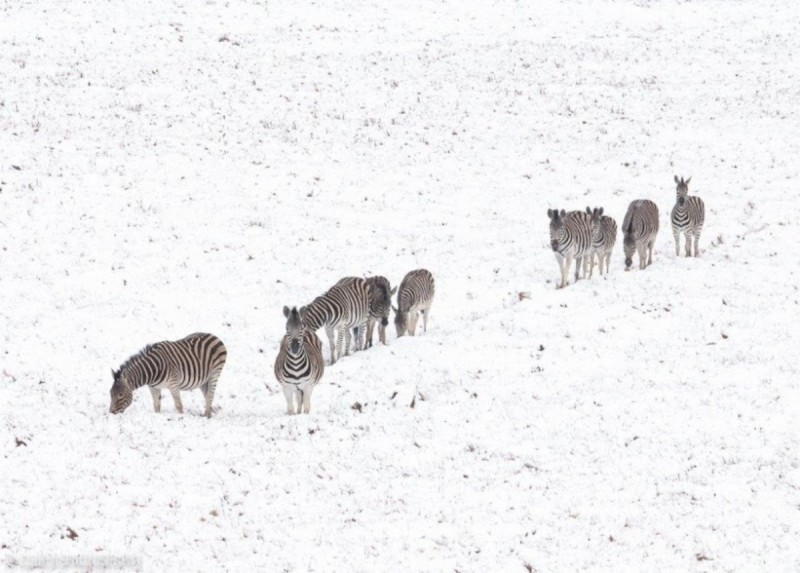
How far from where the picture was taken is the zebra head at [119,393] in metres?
14.9

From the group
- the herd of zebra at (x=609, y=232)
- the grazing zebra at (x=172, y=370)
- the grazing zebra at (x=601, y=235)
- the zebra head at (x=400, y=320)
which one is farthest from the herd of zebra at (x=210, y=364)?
the grazing zebra at (x=601, y=235)

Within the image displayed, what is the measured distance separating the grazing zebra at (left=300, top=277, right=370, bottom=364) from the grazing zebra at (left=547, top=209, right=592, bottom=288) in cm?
641

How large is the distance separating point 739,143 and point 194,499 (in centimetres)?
3110

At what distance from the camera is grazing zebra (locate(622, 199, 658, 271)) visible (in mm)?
24250

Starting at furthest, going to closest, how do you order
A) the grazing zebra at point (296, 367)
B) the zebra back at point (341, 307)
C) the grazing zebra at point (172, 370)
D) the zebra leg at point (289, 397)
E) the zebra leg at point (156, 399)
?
the zebra back at point (341, 307), the zebra leg at point (156, 399), the zebra leg at point (289, 397), the grazing zebra at point (296, 367), the grazing zebra at point (172, 370)

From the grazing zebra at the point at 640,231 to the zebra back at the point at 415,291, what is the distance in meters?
6.90

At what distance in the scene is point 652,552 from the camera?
10.6 metres

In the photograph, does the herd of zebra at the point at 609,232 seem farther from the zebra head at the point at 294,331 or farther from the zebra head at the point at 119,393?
the zebra head at the point at 119,393

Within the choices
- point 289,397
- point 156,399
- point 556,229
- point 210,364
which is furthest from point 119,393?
point 556,229

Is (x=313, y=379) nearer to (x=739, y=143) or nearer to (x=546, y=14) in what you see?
(x=739, y=143)

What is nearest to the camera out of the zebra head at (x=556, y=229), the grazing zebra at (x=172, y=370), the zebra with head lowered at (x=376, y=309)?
the grazing zebra at (x=172, y=370)

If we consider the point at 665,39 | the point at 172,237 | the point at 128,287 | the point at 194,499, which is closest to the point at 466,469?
the point at 194,499

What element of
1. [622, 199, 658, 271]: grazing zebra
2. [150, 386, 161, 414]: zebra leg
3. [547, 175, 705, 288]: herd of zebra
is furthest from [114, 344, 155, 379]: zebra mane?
[622, 199, 658, 271]: grazing zebra

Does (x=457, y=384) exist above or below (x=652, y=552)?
above
